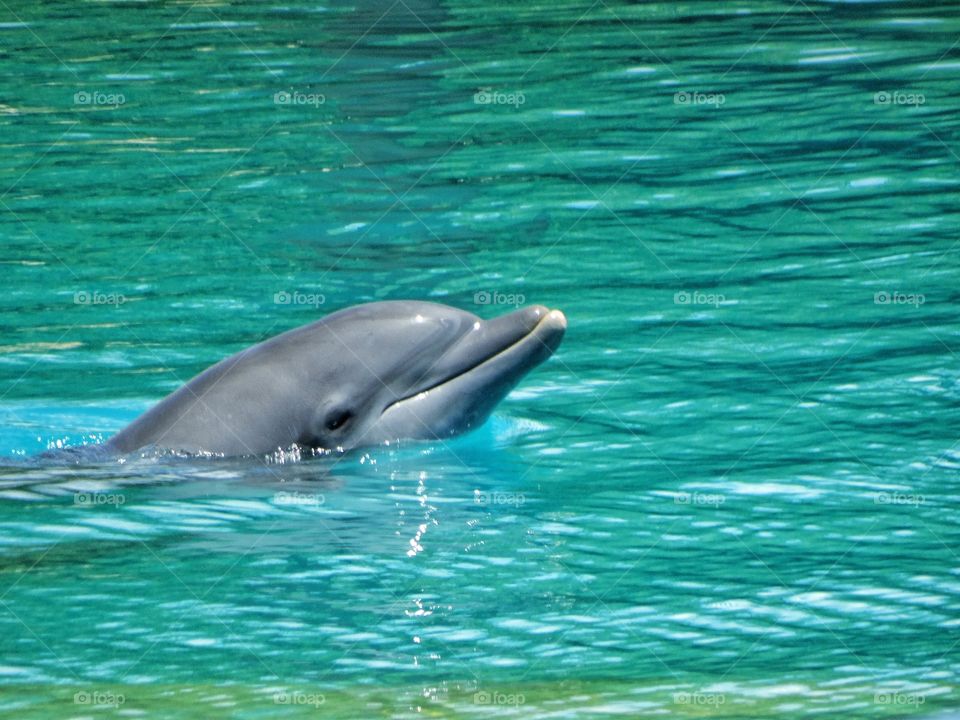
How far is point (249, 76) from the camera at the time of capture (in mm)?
18172

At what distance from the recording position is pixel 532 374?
10.0 meters

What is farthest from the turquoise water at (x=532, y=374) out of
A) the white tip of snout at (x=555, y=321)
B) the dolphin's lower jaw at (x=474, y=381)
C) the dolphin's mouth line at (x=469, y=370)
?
the white tip of snout at (x=555, y=321)

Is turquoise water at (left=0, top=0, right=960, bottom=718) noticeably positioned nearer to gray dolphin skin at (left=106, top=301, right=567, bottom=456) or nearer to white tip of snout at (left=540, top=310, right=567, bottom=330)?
gray dolphin skin at (left=106, top=301, right=567, bottom=456)

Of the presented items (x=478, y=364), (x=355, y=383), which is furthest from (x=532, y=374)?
(x=355, y=383)

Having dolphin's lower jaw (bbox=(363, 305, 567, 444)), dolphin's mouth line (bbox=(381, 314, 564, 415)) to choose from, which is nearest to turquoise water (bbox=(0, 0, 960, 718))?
dolphin's lower jaw (bbox=(363, 305, 567, 444))

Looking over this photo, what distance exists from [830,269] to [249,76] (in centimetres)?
838

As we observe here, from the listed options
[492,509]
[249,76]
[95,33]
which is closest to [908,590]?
[492,509]

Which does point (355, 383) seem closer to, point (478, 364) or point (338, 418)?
point (338, 418)

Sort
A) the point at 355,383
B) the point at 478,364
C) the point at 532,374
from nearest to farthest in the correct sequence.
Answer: the point at 355,383 → the point at 478,364 → the point at 532,374

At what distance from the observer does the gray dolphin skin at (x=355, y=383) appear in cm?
814

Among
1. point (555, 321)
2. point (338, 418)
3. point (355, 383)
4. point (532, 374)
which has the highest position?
point (532, 374)

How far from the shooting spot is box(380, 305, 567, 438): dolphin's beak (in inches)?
326

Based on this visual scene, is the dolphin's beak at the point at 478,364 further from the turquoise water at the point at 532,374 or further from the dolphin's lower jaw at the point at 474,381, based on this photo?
the turquoise water at the point at 532,374

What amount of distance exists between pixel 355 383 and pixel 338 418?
0.18m
